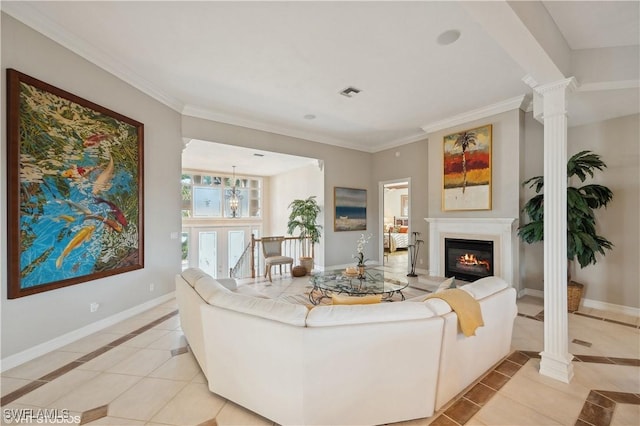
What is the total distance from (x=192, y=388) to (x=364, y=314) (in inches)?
62.6

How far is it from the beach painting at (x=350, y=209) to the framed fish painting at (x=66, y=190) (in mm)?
4274

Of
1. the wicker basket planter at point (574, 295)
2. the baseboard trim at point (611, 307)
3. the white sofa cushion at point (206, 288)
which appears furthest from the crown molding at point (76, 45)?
the baseboard trim at point (611, 307)

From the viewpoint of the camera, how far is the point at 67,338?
2795mm

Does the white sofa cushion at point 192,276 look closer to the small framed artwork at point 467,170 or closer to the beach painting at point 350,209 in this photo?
the beach painting at point 350,209

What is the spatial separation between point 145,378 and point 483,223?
517cm

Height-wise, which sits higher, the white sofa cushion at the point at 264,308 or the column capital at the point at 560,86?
the column capital at the point at 560,86

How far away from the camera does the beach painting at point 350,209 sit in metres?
6.73

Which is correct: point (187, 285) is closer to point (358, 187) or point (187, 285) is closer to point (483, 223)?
point (483, 223)

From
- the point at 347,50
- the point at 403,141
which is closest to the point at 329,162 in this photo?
the point at 403,141

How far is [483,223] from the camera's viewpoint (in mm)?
4680

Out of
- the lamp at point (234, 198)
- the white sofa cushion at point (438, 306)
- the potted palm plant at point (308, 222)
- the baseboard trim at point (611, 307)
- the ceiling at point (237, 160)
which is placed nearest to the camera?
the white sofa cushion at point (438, 306)

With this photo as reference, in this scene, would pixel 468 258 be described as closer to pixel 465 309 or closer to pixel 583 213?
pixel 583 213

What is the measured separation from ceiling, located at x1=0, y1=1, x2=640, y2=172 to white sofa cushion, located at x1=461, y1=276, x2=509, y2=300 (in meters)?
1.81

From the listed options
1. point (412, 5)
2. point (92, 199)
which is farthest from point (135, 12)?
point (412, 5)
